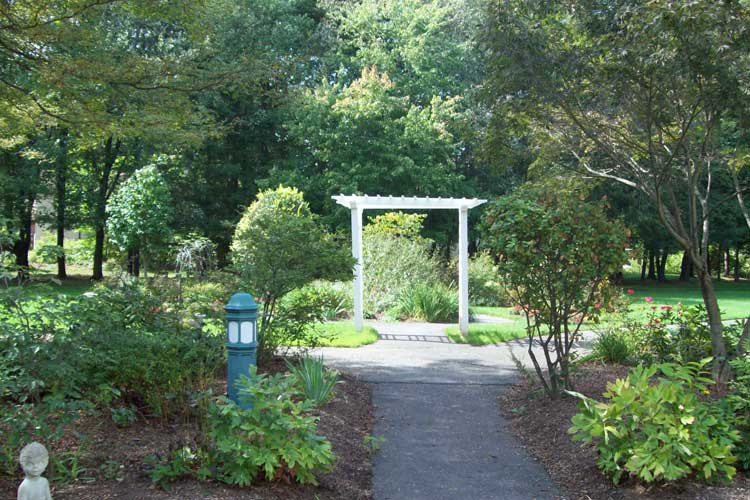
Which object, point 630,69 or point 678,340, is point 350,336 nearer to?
point 678,340

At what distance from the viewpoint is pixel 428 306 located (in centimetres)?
1368

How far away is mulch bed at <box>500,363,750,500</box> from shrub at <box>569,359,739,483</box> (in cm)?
9

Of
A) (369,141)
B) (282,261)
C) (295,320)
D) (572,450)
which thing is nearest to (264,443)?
(572,450)

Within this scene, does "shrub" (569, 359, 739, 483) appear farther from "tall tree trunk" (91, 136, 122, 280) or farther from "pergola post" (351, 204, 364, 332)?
"tall tree trunk" (91, 136, 122, 280)

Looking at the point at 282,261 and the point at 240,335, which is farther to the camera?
the point at 282,261

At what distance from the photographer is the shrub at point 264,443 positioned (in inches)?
147

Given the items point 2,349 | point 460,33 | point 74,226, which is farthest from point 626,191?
point 2,349

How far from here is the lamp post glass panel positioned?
15.5 ft

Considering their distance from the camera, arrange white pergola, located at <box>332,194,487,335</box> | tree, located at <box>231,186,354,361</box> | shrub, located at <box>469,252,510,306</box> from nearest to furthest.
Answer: tree, located at <box>231,186,354,361</box> < white pergola, located at <box>332,194,487,335</box> < shrub, located at <box>469,252,510,306</box>

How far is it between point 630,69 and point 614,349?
3.74 meters

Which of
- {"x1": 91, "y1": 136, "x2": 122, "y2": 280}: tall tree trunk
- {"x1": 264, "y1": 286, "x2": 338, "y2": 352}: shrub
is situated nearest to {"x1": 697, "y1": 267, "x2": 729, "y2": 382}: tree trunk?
{"x1": 264, "y1": 286, "x2": 338, "y2": 352}: shrub

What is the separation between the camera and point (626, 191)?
27359mm

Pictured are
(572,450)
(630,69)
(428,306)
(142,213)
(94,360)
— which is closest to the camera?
(94,360)

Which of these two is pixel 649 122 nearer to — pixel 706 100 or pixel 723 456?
pixel 706 100
